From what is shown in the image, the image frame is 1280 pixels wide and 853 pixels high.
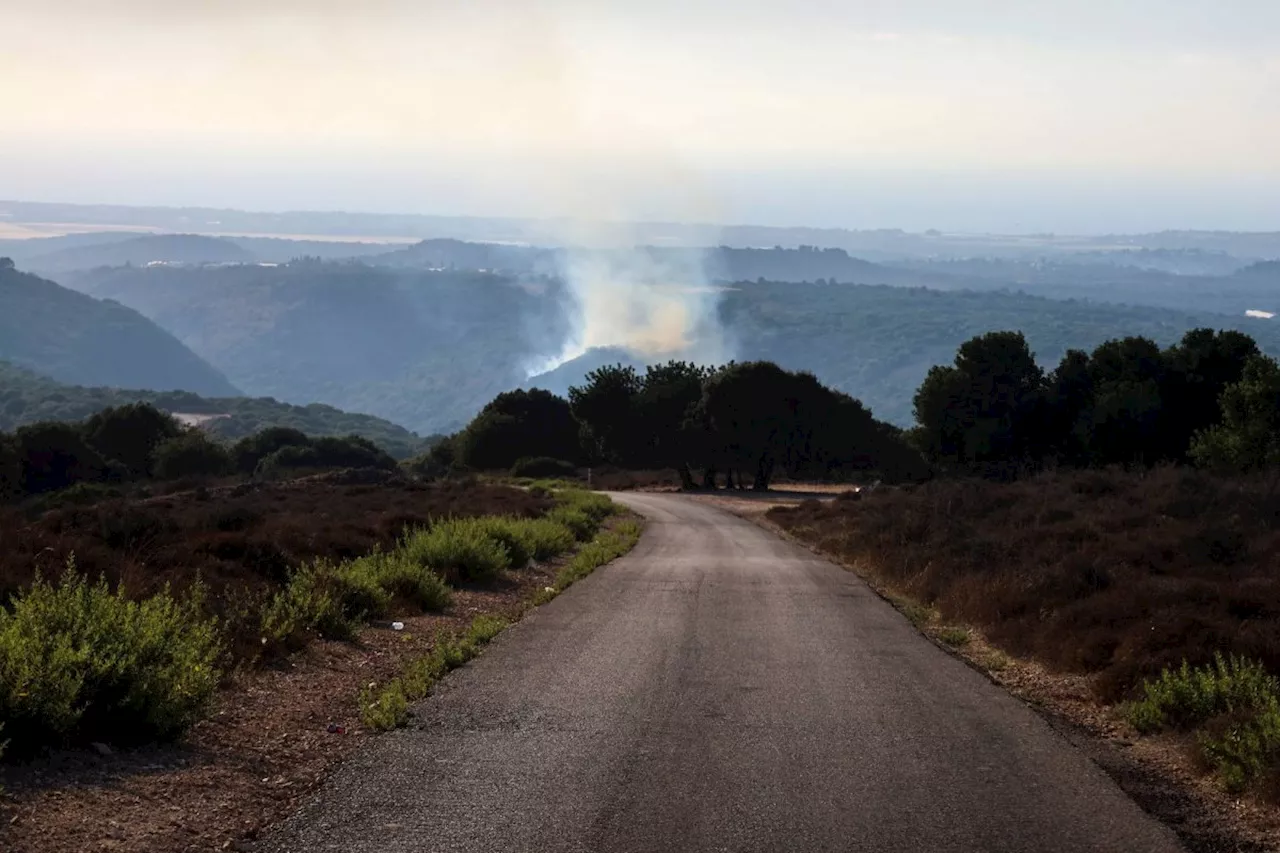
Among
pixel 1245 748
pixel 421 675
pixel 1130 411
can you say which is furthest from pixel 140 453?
pixel 1245 748

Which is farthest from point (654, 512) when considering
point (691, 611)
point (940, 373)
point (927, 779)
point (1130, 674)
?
point (927, 779)

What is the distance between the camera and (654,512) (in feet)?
144

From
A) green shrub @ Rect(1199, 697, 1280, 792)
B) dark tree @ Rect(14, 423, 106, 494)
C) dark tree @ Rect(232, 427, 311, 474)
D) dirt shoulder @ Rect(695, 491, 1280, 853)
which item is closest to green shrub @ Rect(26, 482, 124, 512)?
dark tree @ Rect(14, 423, 106, 494)

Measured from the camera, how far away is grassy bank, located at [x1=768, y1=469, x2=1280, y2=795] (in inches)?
385

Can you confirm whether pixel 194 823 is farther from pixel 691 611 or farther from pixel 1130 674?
pixel 691 611

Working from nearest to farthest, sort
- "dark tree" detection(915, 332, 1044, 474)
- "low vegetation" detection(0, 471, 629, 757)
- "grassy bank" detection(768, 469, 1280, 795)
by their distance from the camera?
"low vegetation" detection(0, 471, 629, 757), "grassy bank" detection(768, 469, 1280, 795), "dark tree" detection(915, 332, 1044, 474)

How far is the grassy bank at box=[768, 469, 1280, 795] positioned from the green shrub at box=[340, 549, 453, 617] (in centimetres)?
610

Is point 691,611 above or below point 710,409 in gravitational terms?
above

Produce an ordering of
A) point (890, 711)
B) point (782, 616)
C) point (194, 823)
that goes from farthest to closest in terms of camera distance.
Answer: point (782, 616) < point (890, 711) < point (194, 823)

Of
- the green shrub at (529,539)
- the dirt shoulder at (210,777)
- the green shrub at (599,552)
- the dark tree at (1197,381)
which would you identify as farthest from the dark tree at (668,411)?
the dirt shoulder at (210,777)

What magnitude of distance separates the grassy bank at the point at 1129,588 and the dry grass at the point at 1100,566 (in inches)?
1.0

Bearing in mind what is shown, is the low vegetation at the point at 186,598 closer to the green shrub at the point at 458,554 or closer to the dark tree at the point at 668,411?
the green shrub at the point at 458,554

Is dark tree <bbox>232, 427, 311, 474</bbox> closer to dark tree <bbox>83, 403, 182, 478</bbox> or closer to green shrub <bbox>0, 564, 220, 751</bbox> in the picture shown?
dark tree <bbox>83, 403, 182, 478</bbox>

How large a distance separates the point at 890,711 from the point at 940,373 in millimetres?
50597
